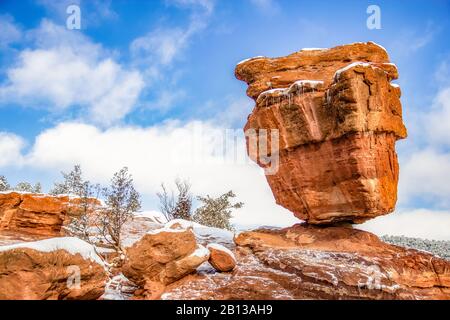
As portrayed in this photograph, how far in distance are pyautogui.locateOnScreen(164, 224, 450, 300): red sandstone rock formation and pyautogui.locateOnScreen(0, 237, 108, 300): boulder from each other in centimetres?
275

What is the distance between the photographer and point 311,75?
17.0 m

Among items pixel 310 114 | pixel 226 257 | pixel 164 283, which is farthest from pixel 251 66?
pixel 164 283

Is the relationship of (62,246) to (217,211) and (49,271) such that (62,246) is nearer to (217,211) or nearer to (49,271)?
(49,271)

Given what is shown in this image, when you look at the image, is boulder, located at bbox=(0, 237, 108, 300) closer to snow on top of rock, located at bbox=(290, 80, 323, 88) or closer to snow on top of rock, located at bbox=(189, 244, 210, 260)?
snow on top of rock, located at bbox=(189, 244, 210, 260)

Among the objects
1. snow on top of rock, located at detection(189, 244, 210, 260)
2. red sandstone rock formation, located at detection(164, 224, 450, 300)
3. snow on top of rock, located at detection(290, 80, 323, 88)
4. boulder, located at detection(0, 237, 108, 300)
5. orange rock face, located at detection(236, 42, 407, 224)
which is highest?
snow on top of rock, located at detection(290, 80, 323, 88)

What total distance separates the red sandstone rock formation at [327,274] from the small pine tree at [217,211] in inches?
736

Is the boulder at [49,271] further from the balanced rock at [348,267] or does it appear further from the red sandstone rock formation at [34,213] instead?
the red sandstone rock formation at [34,213]

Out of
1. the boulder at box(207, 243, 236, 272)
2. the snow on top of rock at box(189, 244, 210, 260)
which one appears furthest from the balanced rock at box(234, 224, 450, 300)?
the snow on top of rock at box(189, 244, 210, 260)

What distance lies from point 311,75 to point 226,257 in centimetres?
1134

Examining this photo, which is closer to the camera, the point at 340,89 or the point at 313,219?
the point at 340,89

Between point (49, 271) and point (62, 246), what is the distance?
0.67m

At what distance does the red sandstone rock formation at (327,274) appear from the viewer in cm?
1007

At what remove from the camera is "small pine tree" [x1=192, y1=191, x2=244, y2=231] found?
3322 centimetres
